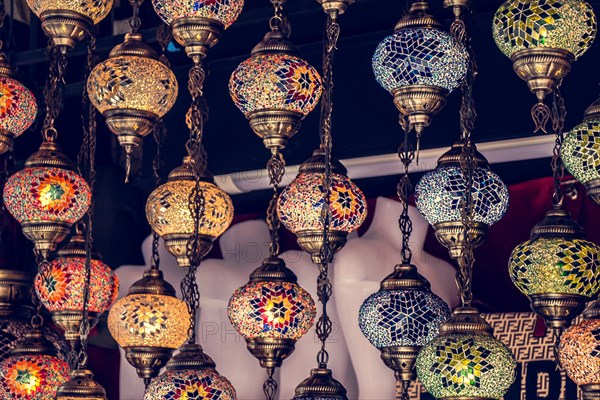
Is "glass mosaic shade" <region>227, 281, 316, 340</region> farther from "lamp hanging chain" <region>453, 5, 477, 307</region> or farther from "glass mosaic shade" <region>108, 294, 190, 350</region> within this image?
"lamp hanging chain" <region>453, 5, 477, 307</region>

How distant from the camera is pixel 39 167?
7.85ft

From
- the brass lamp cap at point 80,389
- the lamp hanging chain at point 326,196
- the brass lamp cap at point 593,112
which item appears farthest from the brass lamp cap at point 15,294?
the brass lamp cap at point 593,112

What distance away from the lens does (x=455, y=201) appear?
2049 mm

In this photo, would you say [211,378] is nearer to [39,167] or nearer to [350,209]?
[350,209]

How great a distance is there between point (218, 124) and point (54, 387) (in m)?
0.74

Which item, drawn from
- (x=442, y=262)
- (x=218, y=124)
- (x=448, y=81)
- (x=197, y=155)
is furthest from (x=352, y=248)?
(x=448, y=81)

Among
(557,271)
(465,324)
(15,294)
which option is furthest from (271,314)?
(15,294)

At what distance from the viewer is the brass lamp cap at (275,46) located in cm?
216

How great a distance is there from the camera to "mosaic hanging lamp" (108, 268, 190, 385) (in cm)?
229

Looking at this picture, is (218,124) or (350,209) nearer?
(350,209)

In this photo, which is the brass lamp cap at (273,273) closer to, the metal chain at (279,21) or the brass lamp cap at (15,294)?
the metal chain at (279,21)

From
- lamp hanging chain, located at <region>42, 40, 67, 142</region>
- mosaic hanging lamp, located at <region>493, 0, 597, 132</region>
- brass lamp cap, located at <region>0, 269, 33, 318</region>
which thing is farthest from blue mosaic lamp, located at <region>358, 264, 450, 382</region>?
brass lamp cap, located at <region>0, 269, 33, 318</region>

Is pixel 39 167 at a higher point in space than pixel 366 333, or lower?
higher

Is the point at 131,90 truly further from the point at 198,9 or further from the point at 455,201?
the point at 455,201
